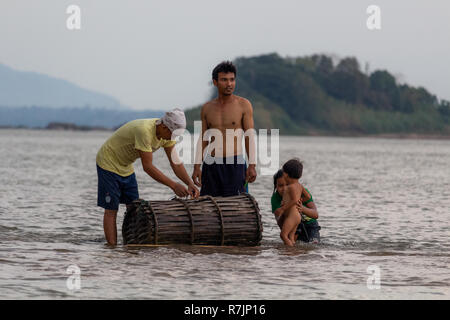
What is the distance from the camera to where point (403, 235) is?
12.1m

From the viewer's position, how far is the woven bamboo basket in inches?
358

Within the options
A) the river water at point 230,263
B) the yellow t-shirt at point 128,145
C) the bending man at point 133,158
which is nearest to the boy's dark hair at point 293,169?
the river water at point 230,263

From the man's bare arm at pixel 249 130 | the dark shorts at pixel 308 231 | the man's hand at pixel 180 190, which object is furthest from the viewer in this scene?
the dark shorts at pixel 308 231

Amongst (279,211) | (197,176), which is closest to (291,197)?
(279,211)

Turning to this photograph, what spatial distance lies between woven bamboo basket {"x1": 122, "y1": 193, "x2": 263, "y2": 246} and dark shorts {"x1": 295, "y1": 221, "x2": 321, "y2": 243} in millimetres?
796

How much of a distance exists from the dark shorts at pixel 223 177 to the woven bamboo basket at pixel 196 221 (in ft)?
0.45

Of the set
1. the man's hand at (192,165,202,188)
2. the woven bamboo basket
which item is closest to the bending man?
the woven bamboo basket

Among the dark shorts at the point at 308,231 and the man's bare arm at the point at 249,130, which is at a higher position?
the man's bare arm at the point at 249,130

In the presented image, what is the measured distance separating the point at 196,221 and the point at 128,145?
1.20 m

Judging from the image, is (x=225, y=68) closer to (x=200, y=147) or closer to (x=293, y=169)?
(x=200, y=147)

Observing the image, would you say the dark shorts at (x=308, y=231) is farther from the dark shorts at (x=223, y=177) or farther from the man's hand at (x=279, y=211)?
the dark shorts at (x=223, y=177)

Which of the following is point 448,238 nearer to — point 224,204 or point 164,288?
point 224,204

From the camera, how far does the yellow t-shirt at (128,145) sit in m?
8.58
